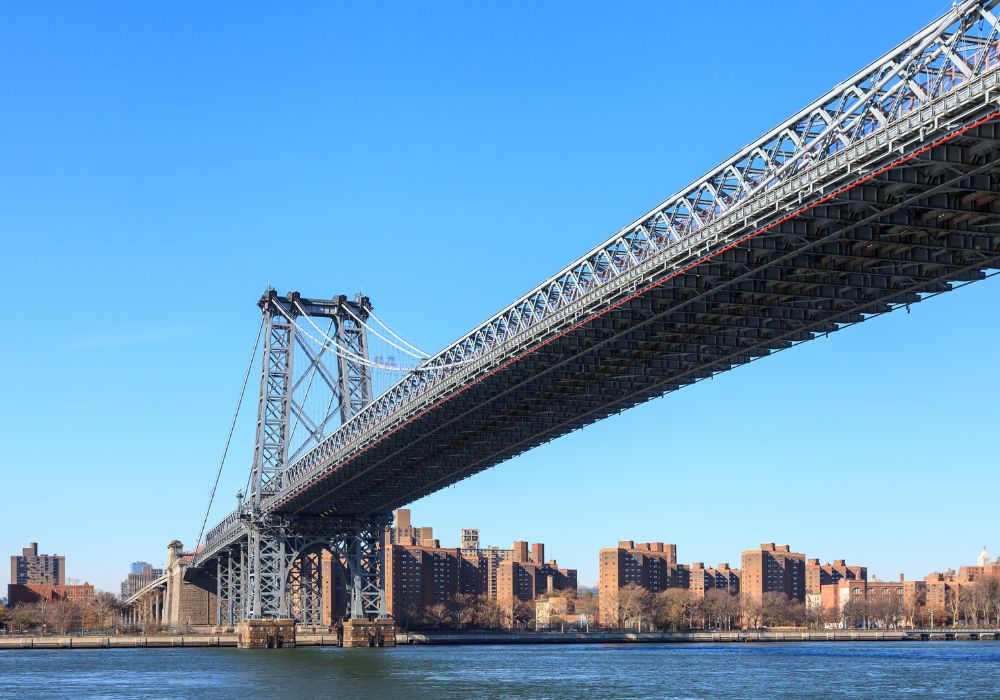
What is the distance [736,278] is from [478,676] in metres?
33.9

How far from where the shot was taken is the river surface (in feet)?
189

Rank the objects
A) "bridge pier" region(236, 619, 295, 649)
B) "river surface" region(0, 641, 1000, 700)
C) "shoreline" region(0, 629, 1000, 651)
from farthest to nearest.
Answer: "shoreline" region(0, 629, 1000, 651) → "bridge pier" region(236, 619, 295, 649) → "river surface" region(0, 641, 1000, 700)

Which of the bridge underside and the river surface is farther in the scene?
the river surface

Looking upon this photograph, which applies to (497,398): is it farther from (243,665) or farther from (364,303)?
(364,303)

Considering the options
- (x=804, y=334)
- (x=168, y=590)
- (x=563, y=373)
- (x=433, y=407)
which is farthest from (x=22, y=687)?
(x=168, y=590)

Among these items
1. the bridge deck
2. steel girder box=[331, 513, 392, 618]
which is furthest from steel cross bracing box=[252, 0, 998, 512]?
steel girder box=[331, 513, 392, 618]

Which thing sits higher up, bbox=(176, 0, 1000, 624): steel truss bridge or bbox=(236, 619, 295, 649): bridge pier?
bbox=(176, 0, 1000, 624): steel truss bridge

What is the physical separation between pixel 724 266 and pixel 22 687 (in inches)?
1596

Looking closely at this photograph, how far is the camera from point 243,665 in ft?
259

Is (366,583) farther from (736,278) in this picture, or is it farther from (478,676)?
(736,278)

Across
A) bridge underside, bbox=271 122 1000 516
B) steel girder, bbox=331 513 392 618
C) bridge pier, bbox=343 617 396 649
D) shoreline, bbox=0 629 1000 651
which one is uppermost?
bridge underside, bbox=271 122 1000 516

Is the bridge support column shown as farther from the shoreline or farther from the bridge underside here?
the bridge underside

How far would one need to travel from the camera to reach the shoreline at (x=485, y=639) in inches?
4771

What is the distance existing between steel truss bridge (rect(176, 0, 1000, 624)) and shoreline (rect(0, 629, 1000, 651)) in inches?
1283
